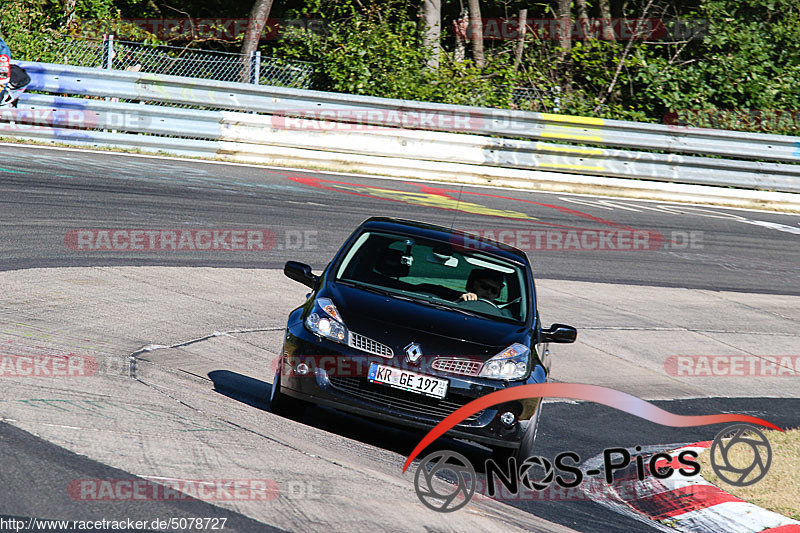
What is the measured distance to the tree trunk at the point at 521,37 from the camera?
22016 millimetres

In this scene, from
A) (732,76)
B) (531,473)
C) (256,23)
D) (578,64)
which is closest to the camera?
(531,473)

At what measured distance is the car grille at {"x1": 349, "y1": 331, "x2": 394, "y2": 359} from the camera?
20.7ft

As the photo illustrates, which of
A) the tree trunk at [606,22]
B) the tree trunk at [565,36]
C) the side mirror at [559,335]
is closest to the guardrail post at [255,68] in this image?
the tree trunk at [565,36]

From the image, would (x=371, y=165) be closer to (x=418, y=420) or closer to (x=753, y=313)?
(x=753, y=313)

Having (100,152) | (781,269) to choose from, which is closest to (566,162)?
(781,269)

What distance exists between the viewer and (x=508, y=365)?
256 inches

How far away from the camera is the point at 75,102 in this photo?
644 inches

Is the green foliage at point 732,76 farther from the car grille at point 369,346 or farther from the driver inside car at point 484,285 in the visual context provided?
the car grille at point 369,346

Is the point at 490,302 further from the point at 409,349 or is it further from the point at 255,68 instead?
the point at 255,68

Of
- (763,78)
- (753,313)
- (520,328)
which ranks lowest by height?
(753,313)

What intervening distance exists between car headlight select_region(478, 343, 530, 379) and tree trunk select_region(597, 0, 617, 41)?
1867 cm

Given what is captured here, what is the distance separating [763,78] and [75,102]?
45.8 ft

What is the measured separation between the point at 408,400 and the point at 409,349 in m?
0.31

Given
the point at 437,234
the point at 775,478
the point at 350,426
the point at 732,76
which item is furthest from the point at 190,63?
the point at 775,478
